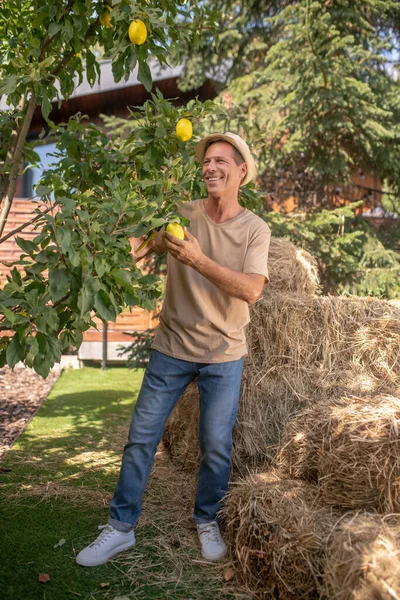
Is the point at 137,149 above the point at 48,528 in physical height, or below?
above

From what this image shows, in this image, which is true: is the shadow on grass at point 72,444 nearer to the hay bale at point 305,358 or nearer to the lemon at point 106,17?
the hay bale at point 305,358

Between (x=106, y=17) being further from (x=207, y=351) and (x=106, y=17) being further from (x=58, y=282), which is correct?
(x=207, y=351)

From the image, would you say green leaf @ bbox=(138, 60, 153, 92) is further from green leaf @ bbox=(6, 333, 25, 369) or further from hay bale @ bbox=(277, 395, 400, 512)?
hay bale @ bbox=(277, 395, 400, 512)

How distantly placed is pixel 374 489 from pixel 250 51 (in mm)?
8393

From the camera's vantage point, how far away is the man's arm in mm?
2930

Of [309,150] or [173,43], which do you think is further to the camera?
[309,150]

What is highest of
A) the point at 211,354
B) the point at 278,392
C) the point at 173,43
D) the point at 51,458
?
the point at 173,43

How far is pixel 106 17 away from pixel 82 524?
2654 mm

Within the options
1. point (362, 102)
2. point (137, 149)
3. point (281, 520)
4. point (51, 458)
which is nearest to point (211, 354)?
point (281, 520)

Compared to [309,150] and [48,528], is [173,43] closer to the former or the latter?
[48,528]

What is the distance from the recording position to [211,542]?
325 centimetres

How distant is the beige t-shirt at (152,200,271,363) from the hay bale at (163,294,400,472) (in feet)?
2.45

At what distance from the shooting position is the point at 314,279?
493cm

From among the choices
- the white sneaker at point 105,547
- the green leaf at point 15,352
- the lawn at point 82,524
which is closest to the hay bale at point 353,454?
the lawn at point 82,524
